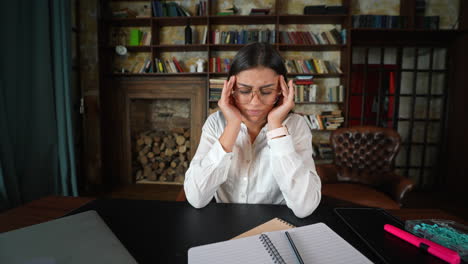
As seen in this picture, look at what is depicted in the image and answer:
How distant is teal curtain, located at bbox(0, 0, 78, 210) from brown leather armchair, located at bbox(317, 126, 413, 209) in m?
2.53

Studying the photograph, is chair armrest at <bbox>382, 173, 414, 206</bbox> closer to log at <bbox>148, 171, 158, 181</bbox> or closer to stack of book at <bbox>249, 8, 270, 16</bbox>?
stack of book at <bbox>249, 8, 270, 16</bbox>

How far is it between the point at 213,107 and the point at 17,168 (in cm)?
213

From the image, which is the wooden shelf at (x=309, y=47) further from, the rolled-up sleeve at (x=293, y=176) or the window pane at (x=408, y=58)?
the rolled-up sleeve at (x=293, y=176)

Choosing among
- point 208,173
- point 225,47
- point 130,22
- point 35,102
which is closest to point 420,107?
point 225,47

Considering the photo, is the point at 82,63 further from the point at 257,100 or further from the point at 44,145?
the point at 257,100

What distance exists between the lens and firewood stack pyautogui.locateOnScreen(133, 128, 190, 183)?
3.38 metres

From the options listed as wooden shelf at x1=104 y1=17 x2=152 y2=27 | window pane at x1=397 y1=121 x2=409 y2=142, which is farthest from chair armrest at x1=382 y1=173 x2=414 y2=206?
wooden shelf at x1=104 y1=17 x2=152 y2=27

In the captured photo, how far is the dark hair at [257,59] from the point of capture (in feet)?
3.32

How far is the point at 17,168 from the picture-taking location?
1.96 metres

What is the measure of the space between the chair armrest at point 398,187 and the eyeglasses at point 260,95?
1.43 meters

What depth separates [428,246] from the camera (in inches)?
21.0

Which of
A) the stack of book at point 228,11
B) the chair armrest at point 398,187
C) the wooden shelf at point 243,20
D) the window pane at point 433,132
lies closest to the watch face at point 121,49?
the wooden shelf at point 243,20

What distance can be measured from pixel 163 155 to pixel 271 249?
3148mm

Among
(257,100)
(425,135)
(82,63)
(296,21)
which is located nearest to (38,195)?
(82,63)
